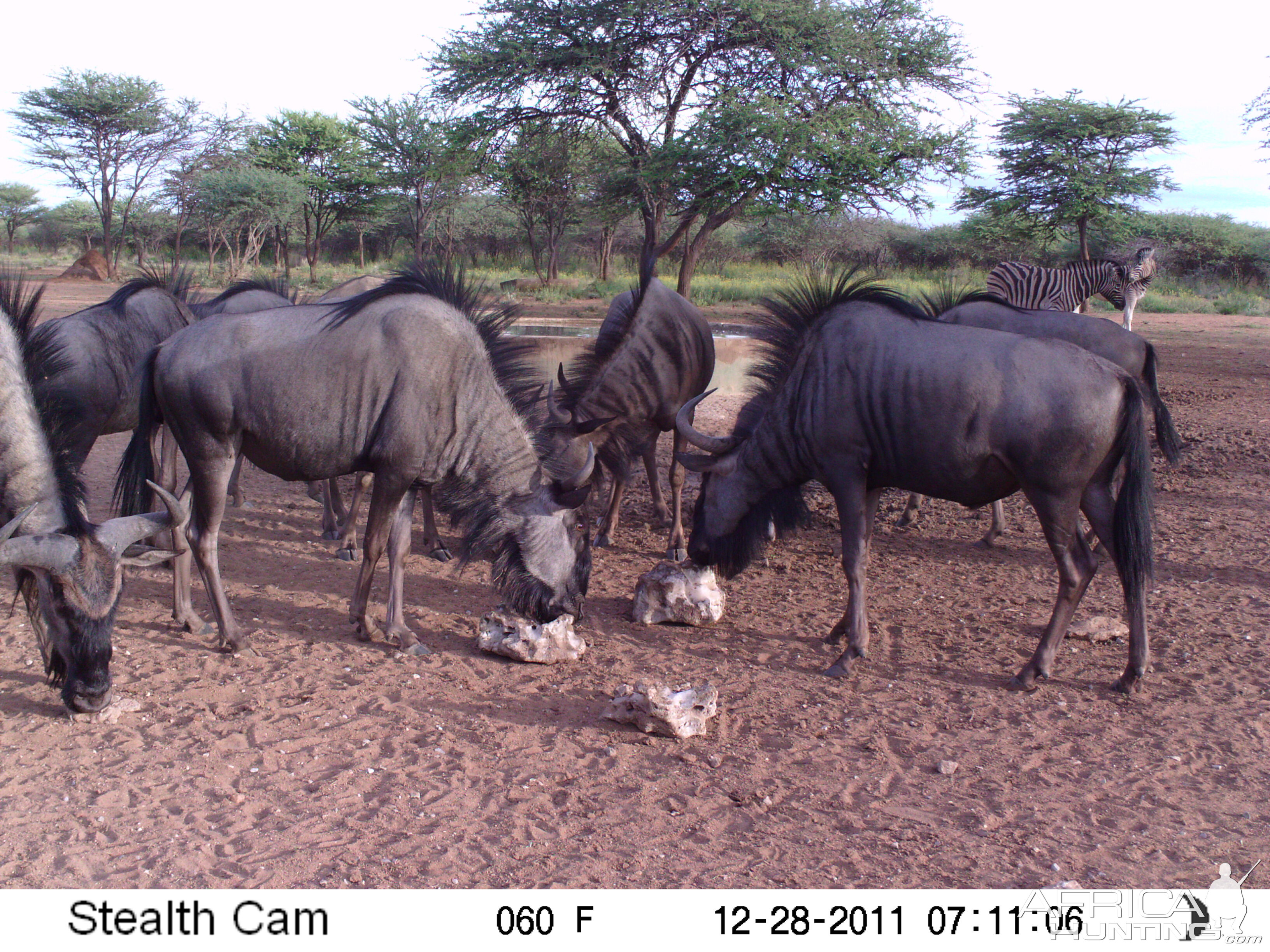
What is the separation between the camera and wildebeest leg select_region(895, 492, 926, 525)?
7.14 metres

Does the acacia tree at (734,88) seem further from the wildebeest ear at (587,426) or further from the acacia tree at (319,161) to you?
the acacia tree at (319,161)

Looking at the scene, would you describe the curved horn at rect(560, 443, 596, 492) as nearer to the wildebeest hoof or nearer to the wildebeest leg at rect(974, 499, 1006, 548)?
the wildebeest hoof

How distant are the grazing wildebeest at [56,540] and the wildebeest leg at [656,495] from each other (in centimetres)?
363

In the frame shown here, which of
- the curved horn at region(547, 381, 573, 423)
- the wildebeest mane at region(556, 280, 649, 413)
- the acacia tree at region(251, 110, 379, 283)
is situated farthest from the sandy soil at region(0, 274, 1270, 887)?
the acacia tree at region(251, 110, 379, 283)

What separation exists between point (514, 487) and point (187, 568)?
1845mm

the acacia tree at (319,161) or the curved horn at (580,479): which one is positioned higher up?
the acacia tree at (319,161)

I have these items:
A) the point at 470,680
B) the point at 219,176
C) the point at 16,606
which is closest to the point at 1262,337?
the point at 470,680

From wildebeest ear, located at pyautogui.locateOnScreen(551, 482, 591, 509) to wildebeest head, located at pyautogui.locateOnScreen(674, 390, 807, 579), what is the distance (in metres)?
0.62

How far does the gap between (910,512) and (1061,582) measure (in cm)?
282

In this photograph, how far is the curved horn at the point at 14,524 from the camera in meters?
3.50

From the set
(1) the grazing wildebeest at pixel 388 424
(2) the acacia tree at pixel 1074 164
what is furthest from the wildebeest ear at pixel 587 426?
(2) the acacia tree at pixel 1074 164

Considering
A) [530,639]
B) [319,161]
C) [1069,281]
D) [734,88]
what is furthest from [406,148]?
[530,639]

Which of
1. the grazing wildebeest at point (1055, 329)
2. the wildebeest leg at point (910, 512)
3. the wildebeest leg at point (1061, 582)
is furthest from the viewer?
the wildebeest leg at point (910, 512)

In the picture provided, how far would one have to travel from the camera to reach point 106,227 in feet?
101
